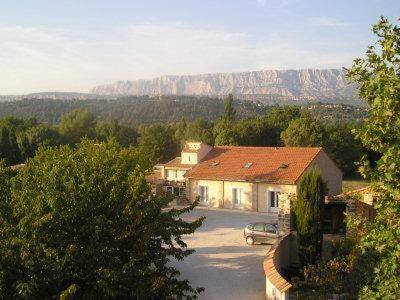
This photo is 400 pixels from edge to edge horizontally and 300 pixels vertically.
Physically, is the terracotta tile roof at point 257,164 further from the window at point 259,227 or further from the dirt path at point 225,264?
→ the window at point 259,227

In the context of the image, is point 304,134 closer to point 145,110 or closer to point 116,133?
point 116,133

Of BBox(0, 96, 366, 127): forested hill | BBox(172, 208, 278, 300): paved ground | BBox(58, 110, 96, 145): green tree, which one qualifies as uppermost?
BBox(0, 96, 366, 127): forested hill

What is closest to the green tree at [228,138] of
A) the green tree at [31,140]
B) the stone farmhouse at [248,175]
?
the stone farmhouse at [248,175]

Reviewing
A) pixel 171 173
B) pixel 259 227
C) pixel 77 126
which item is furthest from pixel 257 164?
pixel 77 126

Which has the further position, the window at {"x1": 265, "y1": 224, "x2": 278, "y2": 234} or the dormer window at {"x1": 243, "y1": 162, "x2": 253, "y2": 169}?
the dormer window at {"x1": 243, "y1": 162, "x2": 253, "y2": 169}

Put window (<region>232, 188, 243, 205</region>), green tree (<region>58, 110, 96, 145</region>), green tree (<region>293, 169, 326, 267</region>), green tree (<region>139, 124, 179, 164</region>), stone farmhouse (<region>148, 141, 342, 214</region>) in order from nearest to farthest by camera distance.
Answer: green tree (<region>293, 169, 326, 267</region>)
stone farmhouse (<region>148, 141, 342, 214</region>)
window (<region>232, 188, 243, 205</region>)
green tree (<region>139, 124, 179, 164</region>)
green tree (<region>58, 110, 96, 145</region>)

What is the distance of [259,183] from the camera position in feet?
109

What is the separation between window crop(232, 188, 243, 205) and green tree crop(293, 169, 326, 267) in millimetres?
15329

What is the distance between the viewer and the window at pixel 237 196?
34.5 meters

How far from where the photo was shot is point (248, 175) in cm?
3412

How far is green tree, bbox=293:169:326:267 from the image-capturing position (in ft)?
61.0

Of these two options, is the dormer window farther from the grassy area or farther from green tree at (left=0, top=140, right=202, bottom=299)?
green tree at (left=0, top=140, right=202, bottom=299)

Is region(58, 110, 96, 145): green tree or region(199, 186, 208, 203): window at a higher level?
region(58, 110, 96, 145): green tree

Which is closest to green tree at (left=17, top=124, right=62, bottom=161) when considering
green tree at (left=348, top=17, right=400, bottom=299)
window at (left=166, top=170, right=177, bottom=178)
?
window at (left=166, top=170, right=177, bottom=178)
